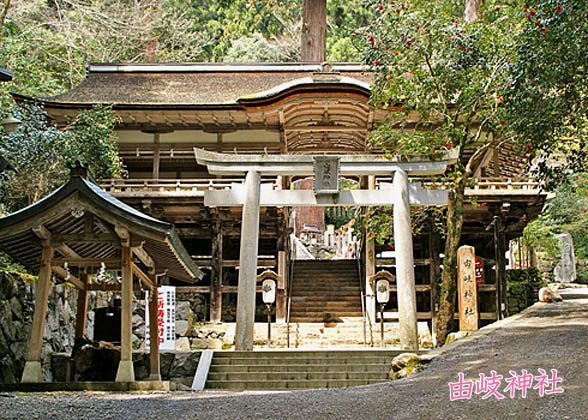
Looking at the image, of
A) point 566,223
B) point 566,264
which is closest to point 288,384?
point 566,264

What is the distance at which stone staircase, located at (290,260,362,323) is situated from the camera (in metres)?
17.5

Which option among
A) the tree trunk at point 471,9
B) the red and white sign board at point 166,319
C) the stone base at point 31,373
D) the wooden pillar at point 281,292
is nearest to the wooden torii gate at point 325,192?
the red and white sign board at point 166,319

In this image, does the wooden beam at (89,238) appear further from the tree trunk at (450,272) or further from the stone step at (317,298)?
the stone step at (317,298)

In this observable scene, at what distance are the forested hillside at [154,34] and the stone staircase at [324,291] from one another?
9.67m

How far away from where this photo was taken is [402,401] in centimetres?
624

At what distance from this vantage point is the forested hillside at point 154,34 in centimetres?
2447

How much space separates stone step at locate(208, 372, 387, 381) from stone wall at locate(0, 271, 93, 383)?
10.7 feet

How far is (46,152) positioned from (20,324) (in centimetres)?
479

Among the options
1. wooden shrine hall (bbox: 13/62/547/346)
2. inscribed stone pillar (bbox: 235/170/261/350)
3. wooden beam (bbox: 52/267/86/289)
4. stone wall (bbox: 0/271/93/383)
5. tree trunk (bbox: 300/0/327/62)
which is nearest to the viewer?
wooden beam (bbox: 52/267/86/289)

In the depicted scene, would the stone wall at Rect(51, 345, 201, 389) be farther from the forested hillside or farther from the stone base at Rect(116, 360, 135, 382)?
the forested hillside

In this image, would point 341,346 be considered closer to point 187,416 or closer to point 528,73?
point 528,73

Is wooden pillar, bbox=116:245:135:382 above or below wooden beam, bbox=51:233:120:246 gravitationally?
below

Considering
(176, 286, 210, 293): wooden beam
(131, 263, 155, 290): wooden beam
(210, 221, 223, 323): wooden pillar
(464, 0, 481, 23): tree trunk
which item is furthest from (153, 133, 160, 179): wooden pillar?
(464, 0, 481, 23): tree trunk

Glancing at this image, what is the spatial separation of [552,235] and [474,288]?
1221cm
